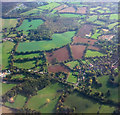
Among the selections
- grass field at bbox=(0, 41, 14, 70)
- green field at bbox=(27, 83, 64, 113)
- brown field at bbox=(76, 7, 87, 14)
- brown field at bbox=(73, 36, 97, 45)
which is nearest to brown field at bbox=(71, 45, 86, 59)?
brown field at bbox=(73, 36, 97, 45)

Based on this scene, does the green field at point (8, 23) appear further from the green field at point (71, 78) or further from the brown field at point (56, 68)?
the green field at point (71, 78)

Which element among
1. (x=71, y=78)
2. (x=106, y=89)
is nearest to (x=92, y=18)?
(x=71, y=78)

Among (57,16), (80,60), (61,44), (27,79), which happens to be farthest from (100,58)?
Answer: (57,16)

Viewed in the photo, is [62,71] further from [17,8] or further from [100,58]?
[17,8]

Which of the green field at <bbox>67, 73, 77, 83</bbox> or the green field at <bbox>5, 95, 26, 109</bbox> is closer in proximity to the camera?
the green field at <bbox>5, 95, 26, 109</bbox>

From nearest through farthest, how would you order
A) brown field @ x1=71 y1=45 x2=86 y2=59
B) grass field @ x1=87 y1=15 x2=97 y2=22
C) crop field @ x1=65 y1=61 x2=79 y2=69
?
crop field @ x1=65 y1=61 x2=79 y2=69 < brown field @ x1=71 y1=45 x2=86 y2=59 < grass field @ x1=87 y1=15 x2=97 y2=22

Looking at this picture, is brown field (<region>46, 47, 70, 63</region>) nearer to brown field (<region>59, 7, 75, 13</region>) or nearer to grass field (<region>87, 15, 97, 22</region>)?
grass field (<region>87, 15, 97, 22</region>)
